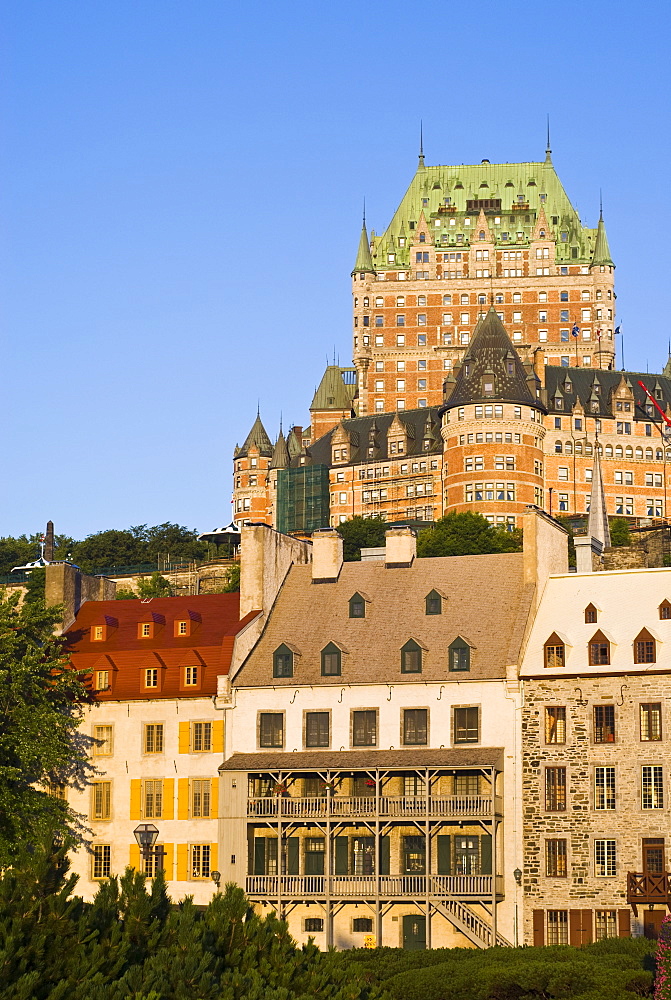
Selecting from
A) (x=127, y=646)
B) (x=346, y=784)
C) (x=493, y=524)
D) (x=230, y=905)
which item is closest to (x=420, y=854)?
(x=346, y=784)

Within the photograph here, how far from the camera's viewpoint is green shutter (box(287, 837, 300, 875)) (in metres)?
73.9

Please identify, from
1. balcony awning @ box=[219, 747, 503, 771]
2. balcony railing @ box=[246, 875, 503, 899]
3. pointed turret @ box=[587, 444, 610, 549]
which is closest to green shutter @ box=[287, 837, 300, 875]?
balcony railing @ box=[246, 875, 503, 899]

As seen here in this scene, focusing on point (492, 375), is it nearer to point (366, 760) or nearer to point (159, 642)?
point (159, 642)

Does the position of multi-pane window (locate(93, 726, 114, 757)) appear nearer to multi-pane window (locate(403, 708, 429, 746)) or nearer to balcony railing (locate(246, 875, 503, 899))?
balcony railing (locate(246, 875, 503, 899))

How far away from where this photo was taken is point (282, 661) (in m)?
76.9

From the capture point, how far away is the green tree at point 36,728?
2800 inches

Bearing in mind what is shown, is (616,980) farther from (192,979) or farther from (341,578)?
(341,578)

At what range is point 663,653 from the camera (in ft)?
236

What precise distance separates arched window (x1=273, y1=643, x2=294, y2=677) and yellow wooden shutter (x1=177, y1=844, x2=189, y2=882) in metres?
7.66

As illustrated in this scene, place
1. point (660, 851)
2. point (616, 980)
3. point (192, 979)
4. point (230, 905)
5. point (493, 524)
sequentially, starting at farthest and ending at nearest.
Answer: point (493, 524) < point (660, 851) < point (616, 980) < point (230, 905) < point (192, 979)

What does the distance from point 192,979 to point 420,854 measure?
3456 cm

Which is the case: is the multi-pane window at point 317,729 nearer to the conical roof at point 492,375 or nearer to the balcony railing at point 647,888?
the balcony railing at point 647,888

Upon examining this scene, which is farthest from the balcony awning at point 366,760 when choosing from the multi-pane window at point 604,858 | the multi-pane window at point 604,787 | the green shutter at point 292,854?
the multi-pane window at point 604,858

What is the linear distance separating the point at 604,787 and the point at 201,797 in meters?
15.9
